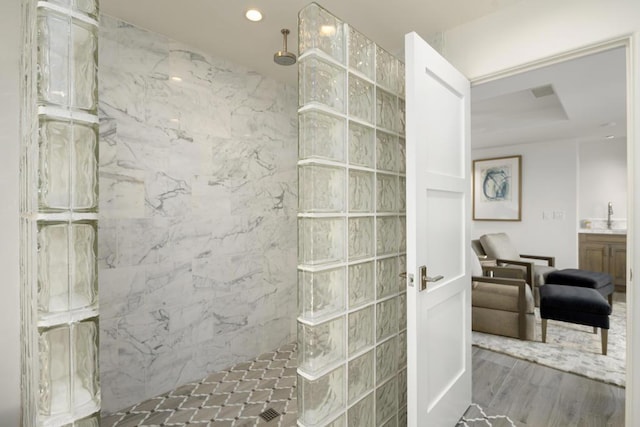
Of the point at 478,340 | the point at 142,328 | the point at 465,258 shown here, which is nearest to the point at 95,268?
the point at 142,328

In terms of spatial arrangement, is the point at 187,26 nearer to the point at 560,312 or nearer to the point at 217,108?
the point at 217,108

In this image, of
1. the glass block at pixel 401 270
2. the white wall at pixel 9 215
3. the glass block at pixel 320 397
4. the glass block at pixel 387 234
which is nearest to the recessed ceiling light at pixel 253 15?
the white wall at pixel 9 215

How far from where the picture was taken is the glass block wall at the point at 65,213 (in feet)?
2.05

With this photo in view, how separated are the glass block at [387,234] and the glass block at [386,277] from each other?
0.06m

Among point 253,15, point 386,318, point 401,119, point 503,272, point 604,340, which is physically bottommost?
point 604,340

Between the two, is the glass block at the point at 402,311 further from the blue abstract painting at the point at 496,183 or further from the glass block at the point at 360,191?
the blue abstract painting at the point at 496,183

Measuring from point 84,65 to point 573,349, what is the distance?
13.0 ft

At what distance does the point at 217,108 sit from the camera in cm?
247

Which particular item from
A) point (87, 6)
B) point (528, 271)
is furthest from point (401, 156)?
point (528, 271)

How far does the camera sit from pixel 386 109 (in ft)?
5.67

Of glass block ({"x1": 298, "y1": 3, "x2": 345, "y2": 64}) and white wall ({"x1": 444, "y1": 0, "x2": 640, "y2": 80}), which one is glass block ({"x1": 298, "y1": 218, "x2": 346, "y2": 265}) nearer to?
glass block ({"x1": 298, "y1": 3, "x2": 345, "y2": 64})

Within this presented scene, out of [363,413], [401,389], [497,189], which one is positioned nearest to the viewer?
[363,413]

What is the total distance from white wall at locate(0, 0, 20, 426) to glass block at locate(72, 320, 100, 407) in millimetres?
1151

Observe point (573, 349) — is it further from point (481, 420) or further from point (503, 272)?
point (481, 420)
